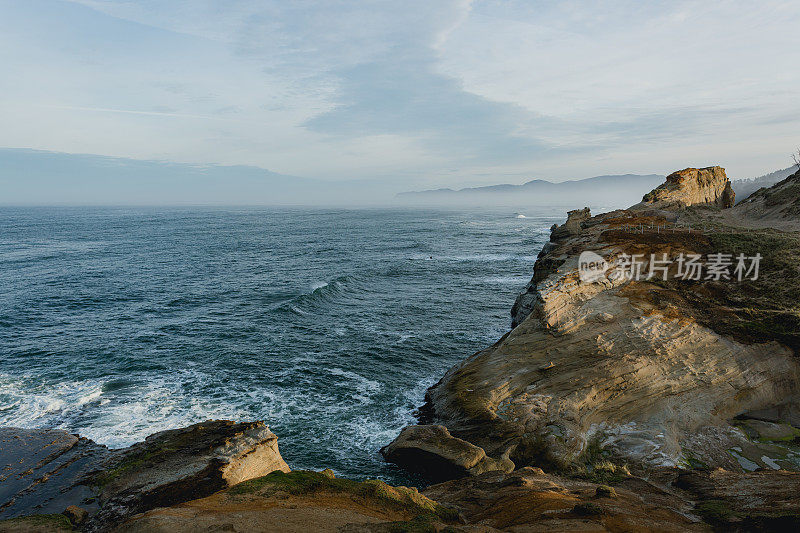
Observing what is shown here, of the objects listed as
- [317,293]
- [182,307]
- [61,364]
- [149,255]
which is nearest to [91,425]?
[61,364]

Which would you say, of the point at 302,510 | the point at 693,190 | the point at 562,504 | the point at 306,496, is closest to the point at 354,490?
the point at 306,496

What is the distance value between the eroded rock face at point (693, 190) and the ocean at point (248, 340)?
80.4ft

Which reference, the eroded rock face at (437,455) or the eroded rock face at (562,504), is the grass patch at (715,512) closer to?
the eroded rock face at (562,504)

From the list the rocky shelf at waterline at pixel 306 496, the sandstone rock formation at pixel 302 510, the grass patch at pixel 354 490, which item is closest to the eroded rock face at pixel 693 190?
the rocky shelf at waterline at pixel 306 496

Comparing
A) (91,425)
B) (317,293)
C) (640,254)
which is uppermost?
(640,254)

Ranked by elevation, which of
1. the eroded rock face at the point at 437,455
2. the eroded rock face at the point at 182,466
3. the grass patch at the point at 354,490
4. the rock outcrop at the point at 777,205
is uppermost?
the rock outcrop at the point at 777,205

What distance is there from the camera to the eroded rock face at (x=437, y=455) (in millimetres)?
18984

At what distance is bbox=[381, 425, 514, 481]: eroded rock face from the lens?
19.0m

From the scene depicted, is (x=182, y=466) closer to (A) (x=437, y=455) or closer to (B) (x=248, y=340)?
(A) (x=437, y=455)

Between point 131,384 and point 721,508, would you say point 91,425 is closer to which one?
point 131,384

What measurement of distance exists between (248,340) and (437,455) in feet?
77.7

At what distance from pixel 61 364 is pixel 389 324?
26927 mm

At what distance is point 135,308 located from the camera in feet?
148

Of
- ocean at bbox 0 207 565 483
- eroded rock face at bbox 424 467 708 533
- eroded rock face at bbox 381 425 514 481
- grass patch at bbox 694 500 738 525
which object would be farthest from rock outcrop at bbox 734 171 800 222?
eroded rock face at bbox 381 425 514 481
